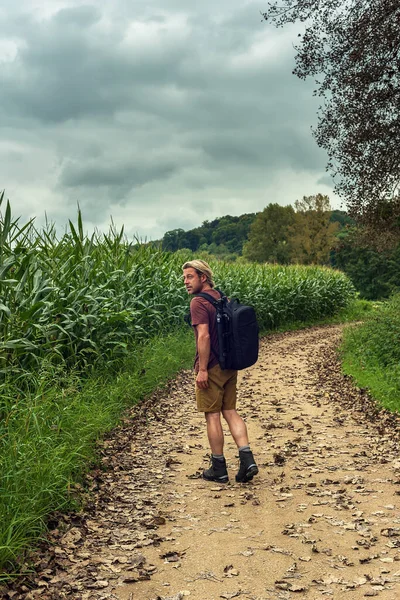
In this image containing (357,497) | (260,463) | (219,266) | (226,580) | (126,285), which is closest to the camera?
(226,580)

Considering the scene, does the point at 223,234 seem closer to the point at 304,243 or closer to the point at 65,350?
the point at 304,243

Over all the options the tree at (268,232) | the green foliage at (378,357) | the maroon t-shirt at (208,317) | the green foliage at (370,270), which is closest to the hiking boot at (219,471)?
the maroon t-shirt at (208,317)

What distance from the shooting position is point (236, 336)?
6141 mm

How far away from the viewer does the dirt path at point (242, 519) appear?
431 cm

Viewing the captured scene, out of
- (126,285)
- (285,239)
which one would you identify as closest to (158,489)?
(126,285)

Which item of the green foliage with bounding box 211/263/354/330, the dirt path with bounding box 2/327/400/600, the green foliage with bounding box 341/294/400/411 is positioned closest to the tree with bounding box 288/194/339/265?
the green foliage with bounding box 211/263/354/330

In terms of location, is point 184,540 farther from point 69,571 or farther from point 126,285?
point 126,285

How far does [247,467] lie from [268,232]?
77.3 m

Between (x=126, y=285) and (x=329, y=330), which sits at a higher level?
(x=126, y=285)

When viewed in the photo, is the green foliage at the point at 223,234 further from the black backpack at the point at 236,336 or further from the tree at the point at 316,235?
the black backpack at the point at 236,336

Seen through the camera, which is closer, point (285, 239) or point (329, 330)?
point (329, 330)

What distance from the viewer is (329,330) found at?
25484mm

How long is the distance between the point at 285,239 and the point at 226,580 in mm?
80637

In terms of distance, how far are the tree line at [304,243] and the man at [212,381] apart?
3342cm
